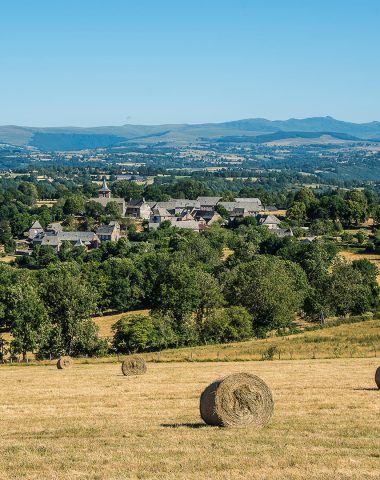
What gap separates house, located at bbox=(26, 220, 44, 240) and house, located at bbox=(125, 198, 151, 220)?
29260mm

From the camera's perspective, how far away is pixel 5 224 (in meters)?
121

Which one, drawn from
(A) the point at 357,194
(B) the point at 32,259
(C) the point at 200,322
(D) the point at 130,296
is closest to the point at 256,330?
(C) the point at 200,322

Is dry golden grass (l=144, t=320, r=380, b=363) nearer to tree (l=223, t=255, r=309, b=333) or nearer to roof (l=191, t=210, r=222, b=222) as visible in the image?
tree (l=223, t=255, r=309, b=333)

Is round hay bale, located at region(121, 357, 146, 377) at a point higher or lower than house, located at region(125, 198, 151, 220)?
higher

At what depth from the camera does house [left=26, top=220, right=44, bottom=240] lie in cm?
12175

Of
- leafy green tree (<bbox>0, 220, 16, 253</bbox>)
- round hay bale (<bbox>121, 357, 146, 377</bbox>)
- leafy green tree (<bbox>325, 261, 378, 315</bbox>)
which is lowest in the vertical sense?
leafy green tree (<bbox>0, 220, 16, 253</bbox>)

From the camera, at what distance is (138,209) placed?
496 feet

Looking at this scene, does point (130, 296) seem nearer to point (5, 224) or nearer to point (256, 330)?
point (256, 330)

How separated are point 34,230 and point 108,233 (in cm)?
1336

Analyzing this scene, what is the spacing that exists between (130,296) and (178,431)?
2274 inches

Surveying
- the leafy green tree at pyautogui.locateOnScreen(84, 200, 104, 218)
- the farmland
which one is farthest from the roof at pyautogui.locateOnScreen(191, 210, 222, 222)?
the farmland

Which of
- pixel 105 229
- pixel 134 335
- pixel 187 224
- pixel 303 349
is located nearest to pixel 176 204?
pixel 187 224

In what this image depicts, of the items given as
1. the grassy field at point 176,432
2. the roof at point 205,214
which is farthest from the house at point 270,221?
the grassy field at point 176,432

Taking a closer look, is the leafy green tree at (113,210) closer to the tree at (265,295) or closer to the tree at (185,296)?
the tree at (265,295)
